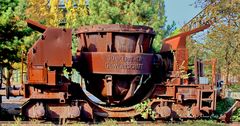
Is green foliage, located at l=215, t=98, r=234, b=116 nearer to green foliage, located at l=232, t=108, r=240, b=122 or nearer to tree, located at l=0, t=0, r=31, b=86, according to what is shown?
green foliage, located at l=232, t=108, r=240, b=122

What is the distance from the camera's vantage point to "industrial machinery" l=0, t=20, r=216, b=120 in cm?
940

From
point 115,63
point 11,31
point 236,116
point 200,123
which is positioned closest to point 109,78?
point 115,63

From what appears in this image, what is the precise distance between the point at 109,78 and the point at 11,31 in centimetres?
360

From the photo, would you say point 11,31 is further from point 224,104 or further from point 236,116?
point 236,116

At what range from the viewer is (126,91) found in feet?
34.0

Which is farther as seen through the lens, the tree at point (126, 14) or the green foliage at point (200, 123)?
the tree at point (126, 14)

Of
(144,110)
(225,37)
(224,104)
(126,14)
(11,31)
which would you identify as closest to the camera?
(144,110)

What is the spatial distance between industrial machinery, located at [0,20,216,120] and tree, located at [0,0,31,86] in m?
1.41

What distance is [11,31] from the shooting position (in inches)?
449

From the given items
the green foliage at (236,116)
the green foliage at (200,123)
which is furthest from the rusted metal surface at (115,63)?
the green foliage at (236,116)

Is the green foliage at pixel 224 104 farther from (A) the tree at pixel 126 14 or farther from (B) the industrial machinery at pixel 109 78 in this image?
(A) the tree at pixel 126 14

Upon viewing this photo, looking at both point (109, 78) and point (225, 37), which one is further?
point (225, 37)

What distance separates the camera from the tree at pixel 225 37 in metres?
16.6

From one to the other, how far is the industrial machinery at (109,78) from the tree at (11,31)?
1.41 meters
